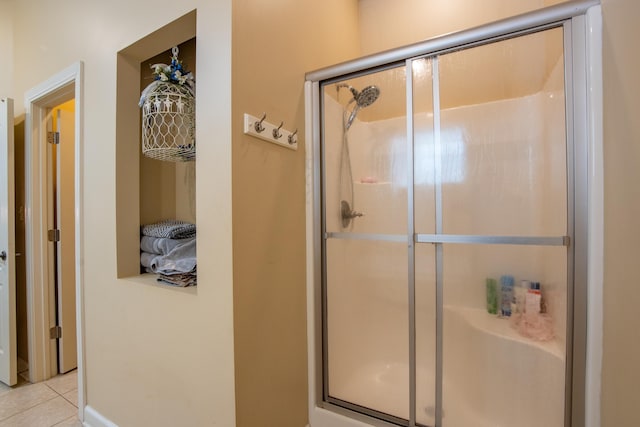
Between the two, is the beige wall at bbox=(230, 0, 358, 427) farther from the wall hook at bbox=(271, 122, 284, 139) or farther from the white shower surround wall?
the white shower surround wall

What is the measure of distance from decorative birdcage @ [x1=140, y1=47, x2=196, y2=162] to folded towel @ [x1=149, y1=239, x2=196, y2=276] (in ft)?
1.46

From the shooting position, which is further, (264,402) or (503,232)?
(503,232)

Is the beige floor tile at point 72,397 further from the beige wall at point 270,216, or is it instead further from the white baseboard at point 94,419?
the beige wall at point 270,216

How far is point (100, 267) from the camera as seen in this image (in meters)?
1.40

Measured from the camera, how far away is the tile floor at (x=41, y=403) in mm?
1546

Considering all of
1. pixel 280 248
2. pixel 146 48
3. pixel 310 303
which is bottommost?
pixel 310 303

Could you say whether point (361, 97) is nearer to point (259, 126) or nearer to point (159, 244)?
point (259, 126)

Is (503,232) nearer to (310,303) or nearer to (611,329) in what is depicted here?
(611,329)

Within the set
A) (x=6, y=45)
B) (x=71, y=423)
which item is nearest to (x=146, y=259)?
(x=71, y=423)

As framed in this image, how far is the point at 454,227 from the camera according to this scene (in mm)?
1297

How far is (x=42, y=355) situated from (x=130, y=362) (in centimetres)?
126

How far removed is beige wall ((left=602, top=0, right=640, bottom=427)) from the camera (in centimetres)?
87

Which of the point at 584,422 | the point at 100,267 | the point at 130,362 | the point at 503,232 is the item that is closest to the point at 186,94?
the point at 100,267

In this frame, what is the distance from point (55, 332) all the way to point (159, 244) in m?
1.44
